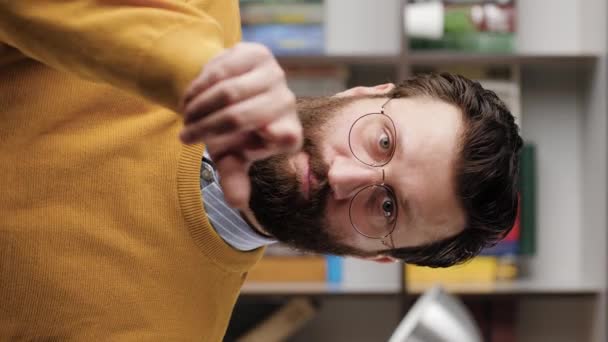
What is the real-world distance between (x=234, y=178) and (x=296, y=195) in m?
0.53

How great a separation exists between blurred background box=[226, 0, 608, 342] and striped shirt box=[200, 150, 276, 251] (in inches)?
50.4

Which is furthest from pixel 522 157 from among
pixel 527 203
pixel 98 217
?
pixel 98 217

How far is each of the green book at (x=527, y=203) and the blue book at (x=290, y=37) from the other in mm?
723

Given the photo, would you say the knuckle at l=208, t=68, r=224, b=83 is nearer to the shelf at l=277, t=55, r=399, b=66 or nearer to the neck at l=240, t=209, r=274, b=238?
the neck at l=240, t=209, r=274, b=238

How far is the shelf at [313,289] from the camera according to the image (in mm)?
2475

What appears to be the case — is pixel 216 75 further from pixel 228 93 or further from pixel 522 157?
pixel 522 157

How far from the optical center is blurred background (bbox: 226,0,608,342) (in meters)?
2.54

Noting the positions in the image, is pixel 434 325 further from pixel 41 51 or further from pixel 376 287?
pixel 376 287

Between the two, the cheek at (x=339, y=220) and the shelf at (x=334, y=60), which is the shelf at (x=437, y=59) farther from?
the cheek at (x=339, y=220)

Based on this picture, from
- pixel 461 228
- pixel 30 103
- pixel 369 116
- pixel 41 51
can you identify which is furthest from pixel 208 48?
pixel 461 228

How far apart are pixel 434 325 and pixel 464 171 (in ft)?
0.92

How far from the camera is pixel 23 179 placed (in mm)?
1025

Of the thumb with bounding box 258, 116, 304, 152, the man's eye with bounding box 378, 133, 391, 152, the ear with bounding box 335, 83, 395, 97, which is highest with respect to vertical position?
the thumb with bounding box 258, 116, 304, 152

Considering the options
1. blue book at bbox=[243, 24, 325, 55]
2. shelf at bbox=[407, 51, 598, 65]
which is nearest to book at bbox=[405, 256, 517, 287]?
shelf at bbox=[407, 51, 598, 65]
